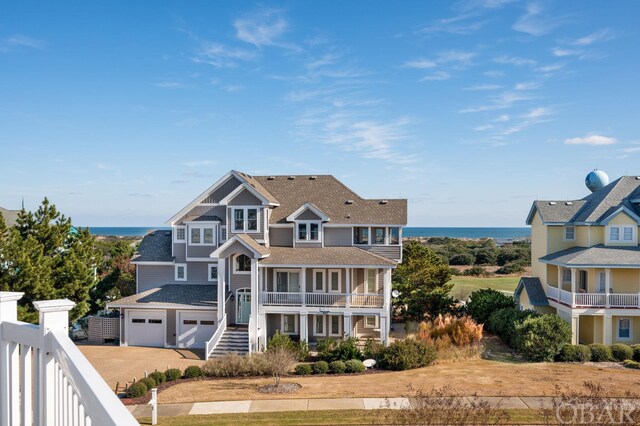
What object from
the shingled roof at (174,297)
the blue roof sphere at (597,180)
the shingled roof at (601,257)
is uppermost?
the blue roof sphere at (597,180)

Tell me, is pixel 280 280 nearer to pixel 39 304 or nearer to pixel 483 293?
pixel 483 293

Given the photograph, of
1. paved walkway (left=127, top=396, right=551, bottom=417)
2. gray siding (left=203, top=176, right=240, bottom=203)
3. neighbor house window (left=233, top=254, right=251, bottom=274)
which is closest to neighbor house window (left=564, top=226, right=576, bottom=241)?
paved walkway (left=127, top=396, right=551, bottom=417)

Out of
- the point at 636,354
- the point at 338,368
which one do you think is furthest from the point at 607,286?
the point at 338,368

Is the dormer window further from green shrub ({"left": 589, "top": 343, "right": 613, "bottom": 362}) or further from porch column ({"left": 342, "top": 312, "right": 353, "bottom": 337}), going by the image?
green shrub ({"left": 589, "top": 343, "right": 613, "bottom": 362})

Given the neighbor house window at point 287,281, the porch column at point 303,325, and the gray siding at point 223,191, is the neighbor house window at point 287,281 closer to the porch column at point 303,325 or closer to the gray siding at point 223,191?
the porch column at point 303,325

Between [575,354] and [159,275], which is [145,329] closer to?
[159,275]

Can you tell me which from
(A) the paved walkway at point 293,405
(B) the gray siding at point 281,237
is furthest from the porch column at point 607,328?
(B) the gray siding at point 281,237
